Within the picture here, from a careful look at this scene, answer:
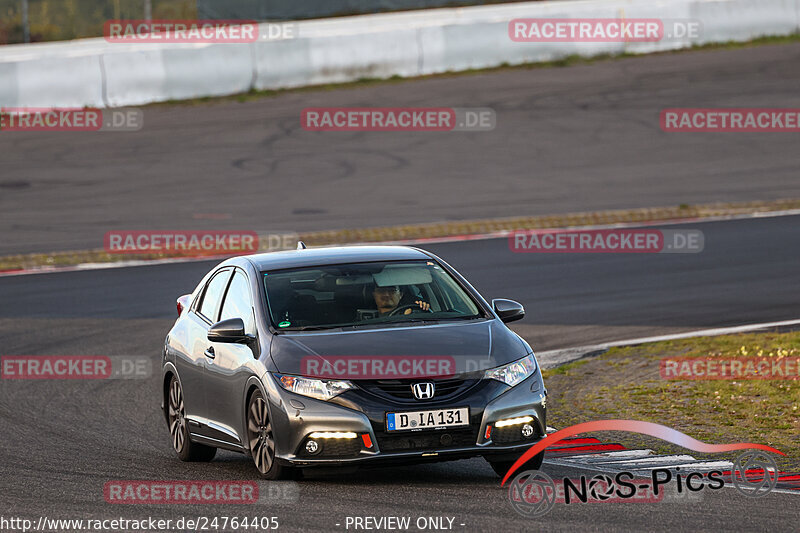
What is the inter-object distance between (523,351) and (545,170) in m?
17.6

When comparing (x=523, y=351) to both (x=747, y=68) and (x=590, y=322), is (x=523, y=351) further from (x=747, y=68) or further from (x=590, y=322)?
(x=747, y=68)

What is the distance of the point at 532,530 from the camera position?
7430mm

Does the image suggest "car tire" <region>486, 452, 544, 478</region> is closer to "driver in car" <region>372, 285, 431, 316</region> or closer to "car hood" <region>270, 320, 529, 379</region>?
"car hood" <region>270, 320, 529, 379</region>

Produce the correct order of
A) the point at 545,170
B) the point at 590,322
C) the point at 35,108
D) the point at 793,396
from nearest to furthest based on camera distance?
the point at 793,396, the point at 590,322, the point at 545,170, the point at 35,108

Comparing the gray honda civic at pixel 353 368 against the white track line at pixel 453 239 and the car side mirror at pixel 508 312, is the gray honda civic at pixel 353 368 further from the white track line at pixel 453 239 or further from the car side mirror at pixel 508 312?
the white track line at pixel 453 239

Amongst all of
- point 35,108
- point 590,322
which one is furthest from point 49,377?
point 35,108

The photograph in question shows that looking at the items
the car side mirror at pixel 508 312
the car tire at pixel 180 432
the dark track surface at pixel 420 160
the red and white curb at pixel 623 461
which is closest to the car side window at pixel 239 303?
the car tire at pixel 180 432

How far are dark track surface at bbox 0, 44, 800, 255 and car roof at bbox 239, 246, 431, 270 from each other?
480 inches

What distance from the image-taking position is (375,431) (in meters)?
8.46

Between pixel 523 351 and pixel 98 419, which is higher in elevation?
pixel 523 351

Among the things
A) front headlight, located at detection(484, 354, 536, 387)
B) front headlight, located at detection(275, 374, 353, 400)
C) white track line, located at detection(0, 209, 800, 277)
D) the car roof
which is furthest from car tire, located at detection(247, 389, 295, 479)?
white track line, located at detection(0, 209, 800, 277)

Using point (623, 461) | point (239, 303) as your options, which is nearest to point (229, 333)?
point (239, 303)

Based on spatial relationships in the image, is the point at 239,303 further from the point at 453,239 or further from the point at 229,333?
the point at 453,239

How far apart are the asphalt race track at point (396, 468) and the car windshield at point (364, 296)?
3.42ft
